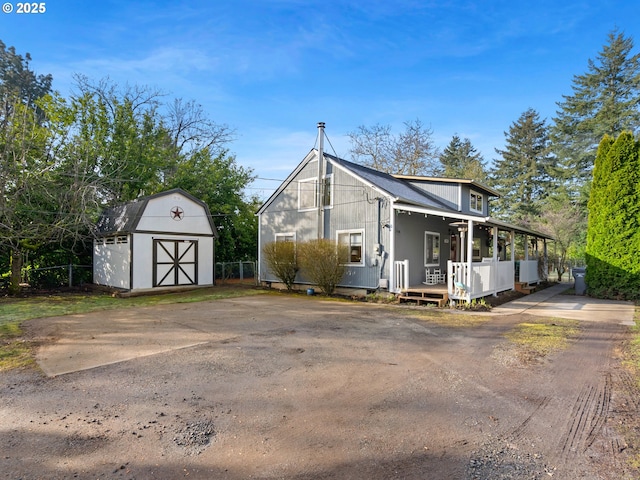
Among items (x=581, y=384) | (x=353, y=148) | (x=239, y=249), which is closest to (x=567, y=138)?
(x=353, y=148)

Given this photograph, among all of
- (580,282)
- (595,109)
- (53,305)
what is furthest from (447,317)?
(595,109)

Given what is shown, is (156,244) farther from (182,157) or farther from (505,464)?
(505,464)

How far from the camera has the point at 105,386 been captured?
4387 millimetres

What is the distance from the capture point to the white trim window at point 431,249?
46.6 ft

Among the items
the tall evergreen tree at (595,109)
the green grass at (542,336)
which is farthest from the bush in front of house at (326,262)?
the tall evergreen tree at (595,109)

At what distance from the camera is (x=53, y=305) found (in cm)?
1123

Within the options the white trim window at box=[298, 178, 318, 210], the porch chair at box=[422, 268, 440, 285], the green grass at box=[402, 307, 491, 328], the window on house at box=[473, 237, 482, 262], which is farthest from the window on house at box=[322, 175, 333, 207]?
the window on house at box=[473, 237, 482, 262]

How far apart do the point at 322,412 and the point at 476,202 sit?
52.8 feet

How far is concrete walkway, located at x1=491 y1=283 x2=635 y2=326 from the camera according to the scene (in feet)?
30.2

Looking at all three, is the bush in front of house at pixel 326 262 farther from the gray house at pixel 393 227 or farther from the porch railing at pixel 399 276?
the porch railing at pixel 399 276

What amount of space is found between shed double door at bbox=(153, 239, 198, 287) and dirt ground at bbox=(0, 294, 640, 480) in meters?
7.97

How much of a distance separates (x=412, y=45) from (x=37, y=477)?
14.5 meters

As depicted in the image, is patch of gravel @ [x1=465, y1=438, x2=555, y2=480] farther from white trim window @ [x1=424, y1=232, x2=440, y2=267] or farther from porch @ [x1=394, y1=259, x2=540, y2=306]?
white trim window @ [x1=424, y1=232, x2=440, y2=267]

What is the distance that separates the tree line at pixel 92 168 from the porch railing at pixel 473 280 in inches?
484
